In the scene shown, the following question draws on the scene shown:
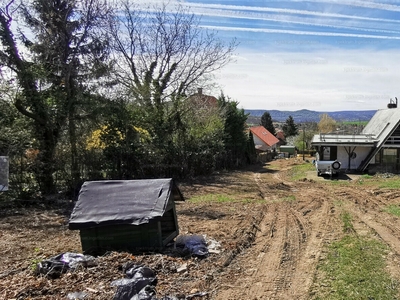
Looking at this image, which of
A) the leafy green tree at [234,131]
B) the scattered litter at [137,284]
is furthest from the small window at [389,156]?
the scattered litter at [137,284]

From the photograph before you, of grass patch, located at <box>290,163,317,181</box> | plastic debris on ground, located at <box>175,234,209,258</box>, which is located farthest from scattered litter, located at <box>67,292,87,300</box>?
grass patch, located at <box>290,163,317,181</box>

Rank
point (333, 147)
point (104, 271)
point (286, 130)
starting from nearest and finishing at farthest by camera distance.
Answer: point (104, 271) → point (333, 147) → point (286, 130)

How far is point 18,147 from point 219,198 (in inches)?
302

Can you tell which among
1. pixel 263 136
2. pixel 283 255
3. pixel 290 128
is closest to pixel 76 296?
pixel 283 255

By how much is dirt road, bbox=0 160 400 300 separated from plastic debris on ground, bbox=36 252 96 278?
0.17 m

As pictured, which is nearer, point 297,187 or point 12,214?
point 12,214

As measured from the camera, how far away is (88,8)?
596 inches

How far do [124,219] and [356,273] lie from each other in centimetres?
410

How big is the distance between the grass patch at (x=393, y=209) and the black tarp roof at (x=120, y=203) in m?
7.63

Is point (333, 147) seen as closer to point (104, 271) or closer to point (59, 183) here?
point (59, 183)

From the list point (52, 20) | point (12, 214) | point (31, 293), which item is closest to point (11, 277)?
point (31, 293)

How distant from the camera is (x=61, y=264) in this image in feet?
18.1

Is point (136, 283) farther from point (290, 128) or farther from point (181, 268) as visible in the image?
point (290, 128)

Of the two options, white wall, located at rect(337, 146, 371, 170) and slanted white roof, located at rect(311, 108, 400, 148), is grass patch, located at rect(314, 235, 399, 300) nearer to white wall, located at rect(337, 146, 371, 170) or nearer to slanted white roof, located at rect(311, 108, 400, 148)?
slanted white roof, located at rect(311, 108, 400, 148)
